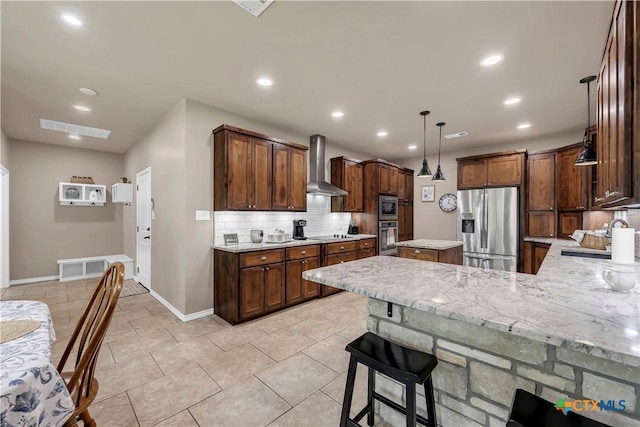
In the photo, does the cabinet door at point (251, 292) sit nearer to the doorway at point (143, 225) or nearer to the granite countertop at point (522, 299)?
the granite countertop at point (522, 299)

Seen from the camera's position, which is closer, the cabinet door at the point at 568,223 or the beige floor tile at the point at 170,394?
the beige floor tile at the point at 170,394

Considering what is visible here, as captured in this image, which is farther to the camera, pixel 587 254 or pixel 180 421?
pixel 587 254

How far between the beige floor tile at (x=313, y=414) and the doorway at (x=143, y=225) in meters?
3.74

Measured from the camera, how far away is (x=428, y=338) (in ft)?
4.86

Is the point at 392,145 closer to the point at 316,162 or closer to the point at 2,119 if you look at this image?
the point at 316,162

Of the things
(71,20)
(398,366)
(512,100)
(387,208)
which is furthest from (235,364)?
(512,100)

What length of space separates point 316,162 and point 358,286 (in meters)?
3.68

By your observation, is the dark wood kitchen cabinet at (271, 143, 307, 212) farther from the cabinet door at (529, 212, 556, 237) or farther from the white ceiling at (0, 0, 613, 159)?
the cabinet door at (529, 212, 556, 237)

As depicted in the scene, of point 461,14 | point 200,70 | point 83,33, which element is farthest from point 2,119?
point 461,14

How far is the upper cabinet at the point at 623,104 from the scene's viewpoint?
3.57 ft

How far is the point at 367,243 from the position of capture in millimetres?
5051

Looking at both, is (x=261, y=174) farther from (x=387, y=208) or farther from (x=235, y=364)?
(x=387, y=208)

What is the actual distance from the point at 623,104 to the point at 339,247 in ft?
11.8

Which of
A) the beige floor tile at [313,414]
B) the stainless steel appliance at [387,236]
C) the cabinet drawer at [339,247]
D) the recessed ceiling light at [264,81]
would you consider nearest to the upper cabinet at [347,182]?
the stainless steel appliance at [387,236]
